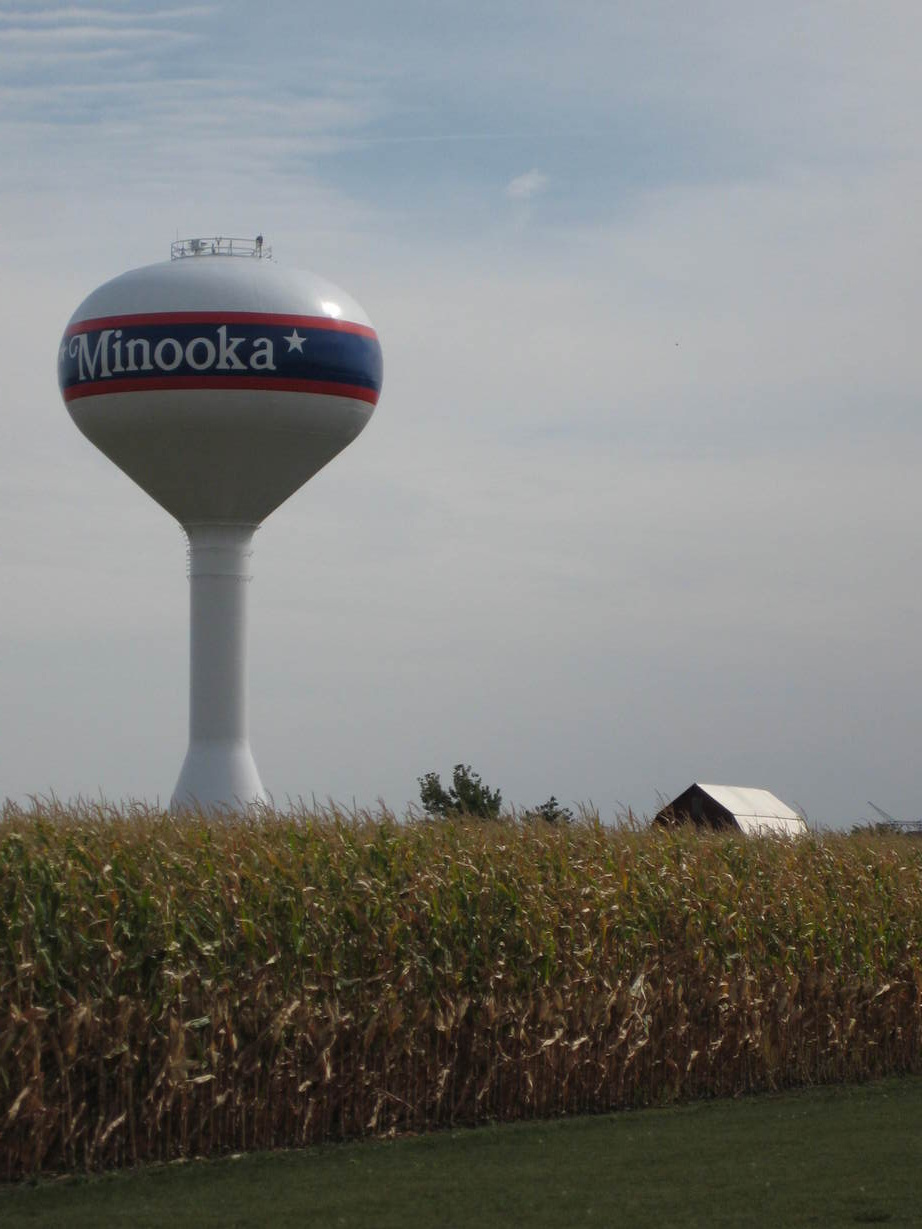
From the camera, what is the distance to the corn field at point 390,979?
442 inches

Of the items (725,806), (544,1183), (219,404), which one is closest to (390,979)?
(544,1183)

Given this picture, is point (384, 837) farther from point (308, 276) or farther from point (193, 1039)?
point (308, 276)

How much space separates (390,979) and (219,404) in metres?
11.3

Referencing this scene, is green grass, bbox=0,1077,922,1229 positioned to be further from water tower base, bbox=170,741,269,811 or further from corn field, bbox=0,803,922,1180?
water tower base, bbox=170,741,269,811

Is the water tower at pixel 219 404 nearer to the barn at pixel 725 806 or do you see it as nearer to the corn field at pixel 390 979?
the barn at pixel 725 806

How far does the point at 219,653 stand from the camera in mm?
24125

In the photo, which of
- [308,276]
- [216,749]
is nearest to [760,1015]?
[216,749]

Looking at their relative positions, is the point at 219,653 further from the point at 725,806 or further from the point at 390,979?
the point at 390,979

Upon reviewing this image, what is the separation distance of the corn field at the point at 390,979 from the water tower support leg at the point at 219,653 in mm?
9168

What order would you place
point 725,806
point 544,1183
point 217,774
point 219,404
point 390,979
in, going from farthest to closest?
point 725,806
point 217,774
point 219,404
point 390,979
point 544,1183

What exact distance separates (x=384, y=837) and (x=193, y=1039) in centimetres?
287

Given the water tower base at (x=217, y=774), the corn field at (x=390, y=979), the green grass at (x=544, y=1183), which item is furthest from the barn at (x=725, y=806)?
the green grass at (x=544, y=1183)

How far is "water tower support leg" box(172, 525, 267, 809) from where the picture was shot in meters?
24.0

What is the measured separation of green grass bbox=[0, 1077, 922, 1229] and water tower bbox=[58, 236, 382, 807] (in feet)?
35.7
